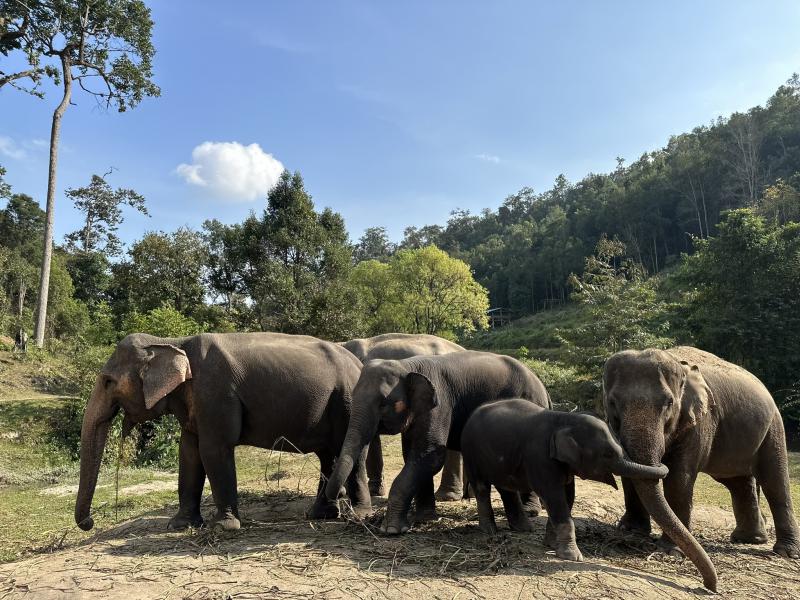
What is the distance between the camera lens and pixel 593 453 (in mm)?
5555

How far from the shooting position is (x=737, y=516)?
732cm

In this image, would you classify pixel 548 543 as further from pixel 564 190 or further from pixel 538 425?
pixel 564 190

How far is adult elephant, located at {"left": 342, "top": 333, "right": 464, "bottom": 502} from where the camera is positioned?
9.29m

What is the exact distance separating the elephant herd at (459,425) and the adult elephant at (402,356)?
1.55m

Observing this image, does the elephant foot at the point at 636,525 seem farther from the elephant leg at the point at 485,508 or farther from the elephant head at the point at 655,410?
the elephant leg at the point at 485,508

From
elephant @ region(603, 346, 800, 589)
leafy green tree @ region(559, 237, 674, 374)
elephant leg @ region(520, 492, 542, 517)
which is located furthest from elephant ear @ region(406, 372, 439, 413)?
leafy green tree @ region(559, 237, 674, 374)

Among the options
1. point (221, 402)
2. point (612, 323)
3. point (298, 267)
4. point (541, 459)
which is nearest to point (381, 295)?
point (298, 267)

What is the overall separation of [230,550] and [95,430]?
2.30 meters

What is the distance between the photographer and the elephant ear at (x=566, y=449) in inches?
222

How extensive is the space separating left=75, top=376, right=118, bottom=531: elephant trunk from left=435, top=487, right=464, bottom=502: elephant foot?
197 inches

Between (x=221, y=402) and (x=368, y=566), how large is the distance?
268 centimetres

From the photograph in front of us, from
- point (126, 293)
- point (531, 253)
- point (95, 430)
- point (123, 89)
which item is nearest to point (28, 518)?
point (95, 430)

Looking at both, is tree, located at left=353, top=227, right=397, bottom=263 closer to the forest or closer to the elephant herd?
the forest

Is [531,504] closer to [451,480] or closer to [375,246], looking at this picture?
[451,480]
